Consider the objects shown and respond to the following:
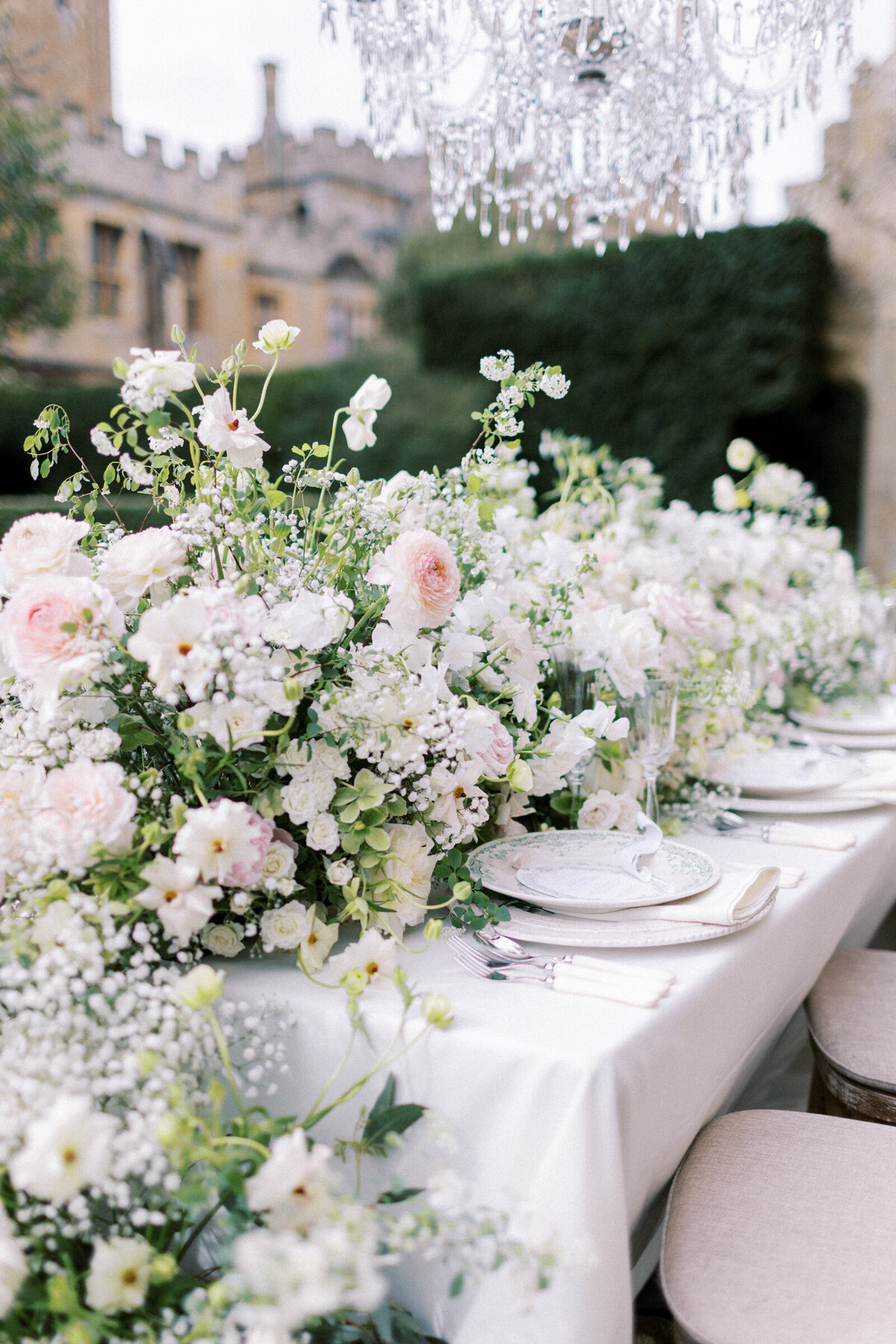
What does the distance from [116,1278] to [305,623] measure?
585mm

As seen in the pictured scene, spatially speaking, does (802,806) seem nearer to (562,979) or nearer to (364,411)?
(562,979)

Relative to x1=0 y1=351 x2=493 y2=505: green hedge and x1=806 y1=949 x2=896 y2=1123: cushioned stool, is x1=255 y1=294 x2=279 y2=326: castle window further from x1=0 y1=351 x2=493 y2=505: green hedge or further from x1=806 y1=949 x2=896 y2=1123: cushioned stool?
x1=806 y1=949 x2=896 y2=1123: cushioned stool

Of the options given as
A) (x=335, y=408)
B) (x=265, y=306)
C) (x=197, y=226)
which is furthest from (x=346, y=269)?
(x=335, y=408)

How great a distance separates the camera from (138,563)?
104 cm

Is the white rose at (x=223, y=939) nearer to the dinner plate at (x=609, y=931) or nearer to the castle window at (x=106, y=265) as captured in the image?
the dinner plate at (x=609, y=931)

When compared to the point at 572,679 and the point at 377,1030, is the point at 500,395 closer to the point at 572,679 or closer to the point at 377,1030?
the point at 572,679

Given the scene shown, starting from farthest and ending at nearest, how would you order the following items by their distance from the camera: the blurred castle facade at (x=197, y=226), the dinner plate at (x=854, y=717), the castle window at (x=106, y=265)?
the castle window at (x=106, y=265), the blurred castle facade at (x=197, y=226), the dinner plate at (x=854, y=717)

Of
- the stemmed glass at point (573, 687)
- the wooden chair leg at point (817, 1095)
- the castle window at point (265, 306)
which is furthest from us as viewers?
the castle window at point (265, 306)

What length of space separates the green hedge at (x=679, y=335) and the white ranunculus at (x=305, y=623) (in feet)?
24.3

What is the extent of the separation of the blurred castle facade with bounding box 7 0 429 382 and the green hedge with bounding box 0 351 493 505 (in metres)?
0.82

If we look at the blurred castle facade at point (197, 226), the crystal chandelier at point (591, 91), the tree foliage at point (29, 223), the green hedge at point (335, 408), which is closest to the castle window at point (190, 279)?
the blurred castle facade at point (197, 226)

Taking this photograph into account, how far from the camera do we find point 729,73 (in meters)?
2.63

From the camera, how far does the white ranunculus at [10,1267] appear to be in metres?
0.72

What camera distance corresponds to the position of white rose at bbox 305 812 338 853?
1021 millimetres
